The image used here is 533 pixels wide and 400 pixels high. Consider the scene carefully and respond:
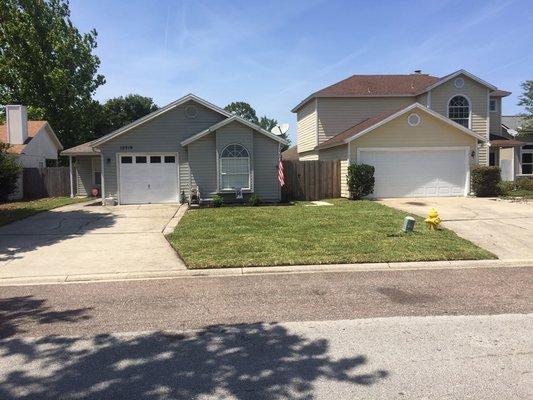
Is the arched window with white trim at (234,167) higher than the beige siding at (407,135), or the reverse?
the beige siding at (407,135)

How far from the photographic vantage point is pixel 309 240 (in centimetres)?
1050

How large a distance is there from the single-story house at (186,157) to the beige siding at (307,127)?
6911 millimetres

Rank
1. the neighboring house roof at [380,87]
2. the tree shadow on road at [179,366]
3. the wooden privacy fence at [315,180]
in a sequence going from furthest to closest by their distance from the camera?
the neighboring house roof at [380,87] → the wooden privacy fence at [315,180] → the tree shadow on road at [179,366]

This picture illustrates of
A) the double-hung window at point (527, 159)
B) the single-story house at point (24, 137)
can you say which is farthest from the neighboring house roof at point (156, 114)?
the double-hung window at point (527, 159)

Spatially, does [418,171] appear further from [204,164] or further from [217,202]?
[204,164]

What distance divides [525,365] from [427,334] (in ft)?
3.41

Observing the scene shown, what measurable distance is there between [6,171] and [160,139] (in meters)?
6.02

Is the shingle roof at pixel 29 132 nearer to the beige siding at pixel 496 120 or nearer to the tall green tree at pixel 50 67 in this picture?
the tall green tree at pixel 50 67

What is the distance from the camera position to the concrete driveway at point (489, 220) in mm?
10109

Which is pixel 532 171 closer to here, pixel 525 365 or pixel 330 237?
pixel 330 237

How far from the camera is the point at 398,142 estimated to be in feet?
67.4

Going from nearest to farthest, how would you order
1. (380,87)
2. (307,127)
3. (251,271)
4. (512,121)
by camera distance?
(251,271), (380,87), (307,127), (512,121)

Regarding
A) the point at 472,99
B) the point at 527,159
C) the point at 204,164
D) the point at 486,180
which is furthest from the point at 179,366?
the point at 527,159

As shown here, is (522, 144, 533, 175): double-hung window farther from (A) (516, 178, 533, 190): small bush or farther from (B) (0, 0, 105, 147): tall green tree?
(B) (0, 0, 105, 147): tall green tree
